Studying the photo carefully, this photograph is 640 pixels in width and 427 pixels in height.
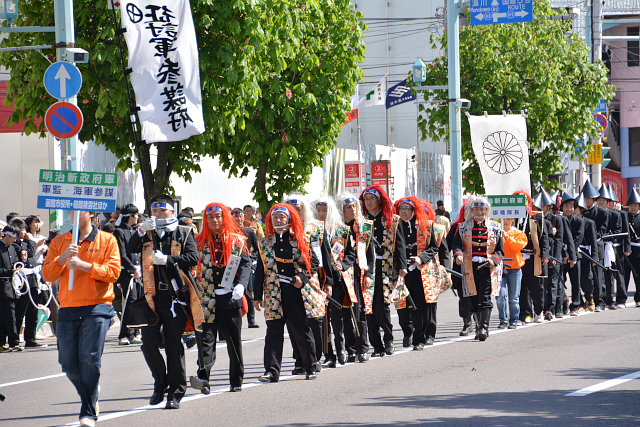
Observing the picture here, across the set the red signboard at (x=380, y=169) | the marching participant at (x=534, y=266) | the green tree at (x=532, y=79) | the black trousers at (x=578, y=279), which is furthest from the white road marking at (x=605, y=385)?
the red signboard at (x=380, y=169)

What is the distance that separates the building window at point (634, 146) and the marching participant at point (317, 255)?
53249 mm

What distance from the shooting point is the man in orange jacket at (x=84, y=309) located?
853cm

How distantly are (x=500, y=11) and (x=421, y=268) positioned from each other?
11109 mm

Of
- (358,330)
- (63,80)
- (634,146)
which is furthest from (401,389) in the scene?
(634,146)

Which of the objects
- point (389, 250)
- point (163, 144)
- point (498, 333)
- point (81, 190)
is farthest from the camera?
point (163, 144)

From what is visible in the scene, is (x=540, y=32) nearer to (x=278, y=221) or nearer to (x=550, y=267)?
(x=550, y=267)

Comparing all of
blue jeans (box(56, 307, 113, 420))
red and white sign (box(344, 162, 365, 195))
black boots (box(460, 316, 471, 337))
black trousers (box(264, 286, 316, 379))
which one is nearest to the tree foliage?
black boots (box(460, 316, 471, 337))

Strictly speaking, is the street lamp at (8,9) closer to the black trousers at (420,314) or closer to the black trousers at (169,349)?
the black trousers at (420,314)

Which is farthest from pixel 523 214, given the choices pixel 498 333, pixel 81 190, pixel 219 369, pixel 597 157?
pixel 597 157

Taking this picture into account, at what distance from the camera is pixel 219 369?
1203 cm

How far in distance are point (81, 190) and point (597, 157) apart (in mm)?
29488

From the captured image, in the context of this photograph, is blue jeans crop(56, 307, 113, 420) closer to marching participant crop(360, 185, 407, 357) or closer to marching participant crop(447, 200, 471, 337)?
marching participant crop(360, 185, 407, 357)

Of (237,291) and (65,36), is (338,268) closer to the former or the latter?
(237,291)

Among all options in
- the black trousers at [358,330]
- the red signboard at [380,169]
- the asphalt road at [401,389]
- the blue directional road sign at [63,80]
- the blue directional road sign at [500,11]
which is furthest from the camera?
the red signboard at [380,169]
